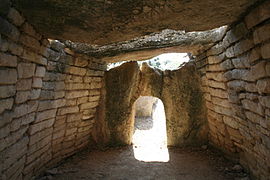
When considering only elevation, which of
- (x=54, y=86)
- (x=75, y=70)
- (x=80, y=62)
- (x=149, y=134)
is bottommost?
(x=149, y=134)

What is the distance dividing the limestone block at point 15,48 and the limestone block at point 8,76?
200 millimetres

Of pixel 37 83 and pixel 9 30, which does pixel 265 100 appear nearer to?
pixel 9 30

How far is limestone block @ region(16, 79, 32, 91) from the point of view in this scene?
2139 millimetres

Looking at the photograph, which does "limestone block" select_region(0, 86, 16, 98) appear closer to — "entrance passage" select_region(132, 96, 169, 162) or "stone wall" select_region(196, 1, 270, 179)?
"stone wall" select_region(196, 1, 270, 179)

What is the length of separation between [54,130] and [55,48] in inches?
64.9

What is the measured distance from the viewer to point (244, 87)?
240cm

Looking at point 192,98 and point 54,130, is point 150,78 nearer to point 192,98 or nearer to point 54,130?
point 192,98

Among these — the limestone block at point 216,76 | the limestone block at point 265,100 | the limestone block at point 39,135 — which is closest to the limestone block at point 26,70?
the limestone block at point 39,135

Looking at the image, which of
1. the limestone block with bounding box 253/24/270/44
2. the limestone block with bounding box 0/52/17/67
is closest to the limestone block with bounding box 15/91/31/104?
the limestone block with bounding box 0/52/17/67

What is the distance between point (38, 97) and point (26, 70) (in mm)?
610

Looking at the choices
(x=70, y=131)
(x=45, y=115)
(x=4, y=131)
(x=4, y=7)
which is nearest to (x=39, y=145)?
(x=45, y=115)

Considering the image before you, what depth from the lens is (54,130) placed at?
3.49m

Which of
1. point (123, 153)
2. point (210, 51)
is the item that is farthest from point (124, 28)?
point (123, 153)

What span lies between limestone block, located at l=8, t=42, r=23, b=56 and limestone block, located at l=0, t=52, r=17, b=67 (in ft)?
0.19
